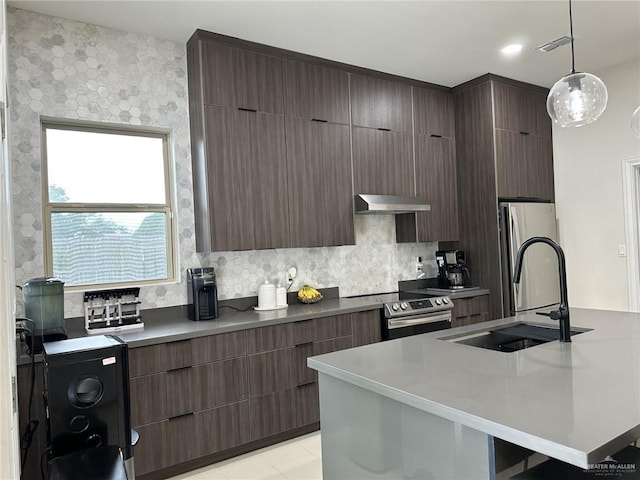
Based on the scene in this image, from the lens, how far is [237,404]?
9.67 ft

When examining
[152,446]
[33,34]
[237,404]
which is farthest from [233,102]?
[152,446]

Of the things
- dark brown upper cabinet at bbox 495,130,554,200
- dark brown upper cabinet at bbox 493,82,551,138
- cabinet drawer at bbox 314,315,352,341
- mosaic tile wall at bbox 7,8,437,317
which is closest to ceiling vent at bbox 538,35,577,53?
dark brown upper cabinet at bbox 493,82,551,138

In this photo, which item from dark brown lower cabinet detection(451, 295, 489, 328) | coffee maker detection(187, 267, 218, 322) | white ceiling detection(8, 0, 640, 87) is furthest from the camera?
dark brown lower cabinet detection(451, 295, 489, 328)

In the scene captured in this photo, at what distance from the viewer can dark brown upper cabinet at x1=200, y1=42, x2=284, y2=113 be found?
3230 mm

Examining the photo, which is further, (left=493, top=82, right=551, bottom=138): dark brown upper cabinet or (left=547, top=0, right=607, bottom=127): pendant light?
(left=493, top=82, right=551, bottom=138): dark brown upper cabinet

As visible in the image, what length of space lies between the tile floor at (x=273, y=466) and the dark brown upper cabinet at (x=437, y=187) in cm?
219

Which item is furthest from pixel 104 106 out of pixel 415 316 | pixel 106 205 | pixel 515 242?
pixel 515 242

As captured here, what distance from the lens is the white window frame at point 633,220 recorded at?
420cm

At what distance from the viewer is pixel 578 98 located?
6.97 feet

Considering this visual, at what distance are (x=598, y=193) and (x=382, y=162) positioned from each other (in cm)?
223

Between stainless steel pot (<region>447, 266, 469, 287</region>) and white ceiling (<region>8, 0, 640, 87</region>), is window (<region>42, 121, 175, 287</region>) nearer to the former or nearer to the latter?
white ceiling (<region>8, 0, 640, 87</region>)

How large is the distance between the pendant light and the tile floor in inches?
94.1

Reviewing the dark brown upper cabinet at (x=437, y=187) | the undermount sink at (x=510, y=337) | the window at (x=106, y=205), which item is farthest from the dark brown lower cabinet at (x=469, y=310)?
the window at (x=106, y=205)

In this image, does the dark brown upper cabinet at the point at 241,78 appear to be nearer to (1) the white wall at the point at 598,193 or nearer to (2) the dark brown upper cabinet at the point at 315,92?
(2) the dark brown upper cabinet at the point at 315,92
